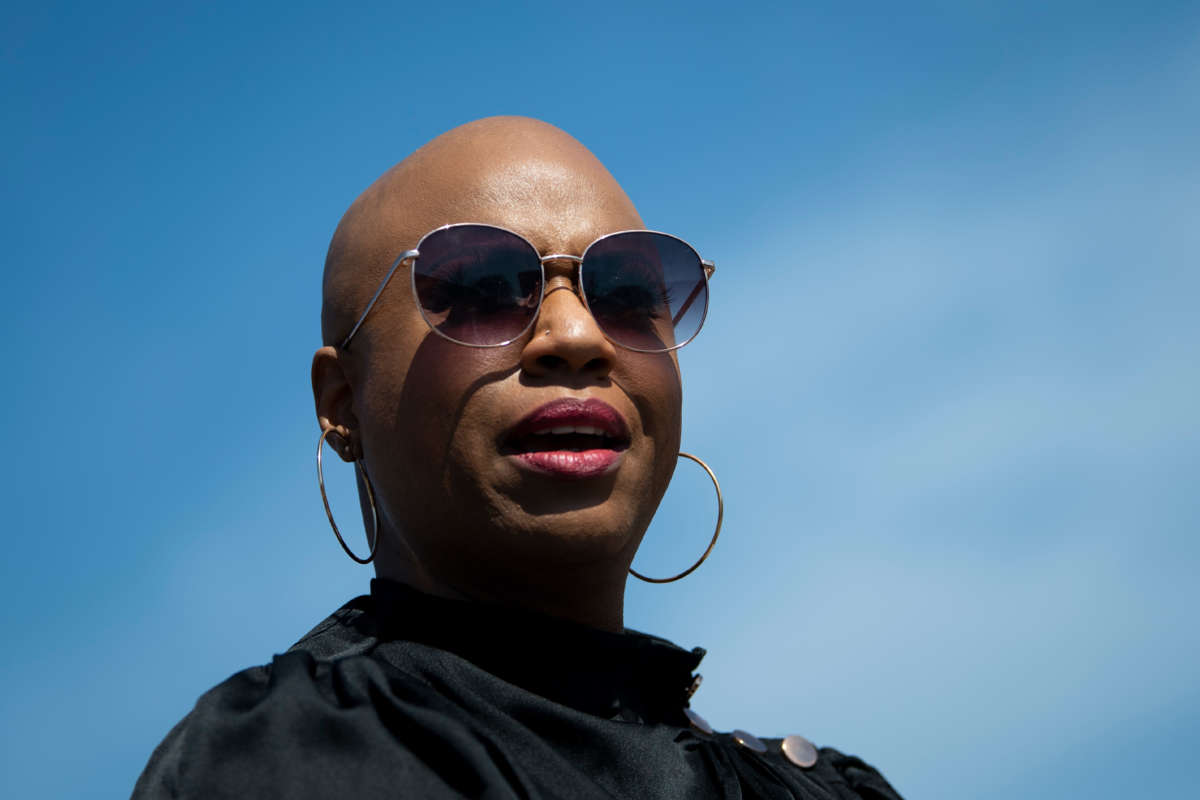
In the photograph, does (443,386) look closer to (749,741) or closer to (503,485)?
(503,485)

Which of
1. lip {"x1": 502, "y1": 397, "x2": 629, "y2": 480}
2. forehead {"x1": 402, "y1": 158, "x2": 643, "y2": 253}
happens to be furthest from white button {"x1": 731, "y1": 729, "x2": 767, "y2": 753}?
forehead {"x1": 402, "y1": 158, "x2": 643, "y2": 253}

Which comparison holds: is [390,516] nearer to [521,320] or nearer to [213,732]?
[521,320]

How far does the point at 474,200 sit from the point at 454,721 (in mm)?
1757

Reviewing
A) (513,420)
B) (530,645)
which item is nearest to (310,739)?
→ (530,645)

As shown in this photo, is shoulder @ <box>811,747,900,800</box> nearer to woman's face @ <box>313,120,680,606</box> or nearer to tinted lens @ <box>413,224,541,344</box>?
woman's face @ <box>313,120,680,606</box>

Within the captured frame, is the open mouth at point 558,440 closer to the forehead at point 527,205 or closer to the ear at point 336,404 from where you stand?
the forehead at point 527,205

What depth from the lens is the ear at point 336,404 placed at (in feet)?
14.1

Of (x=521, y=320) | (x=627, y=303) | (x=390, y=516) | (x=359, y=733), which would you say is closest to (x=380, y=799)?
(x=359, y=733)

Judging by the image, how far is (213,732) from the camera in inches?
121

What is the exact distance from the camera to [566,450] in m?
3.78

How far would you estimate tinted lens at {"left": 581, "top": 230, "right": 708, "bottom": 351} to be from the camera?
156 inches

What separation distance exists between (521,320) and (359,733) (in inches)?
54.3

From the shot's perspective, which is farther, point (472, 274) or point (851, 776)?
point (851, 776)

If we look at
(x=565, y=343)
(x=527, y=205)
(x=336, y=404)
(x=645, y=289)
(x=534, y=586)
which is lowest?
(x=534, y=586)
